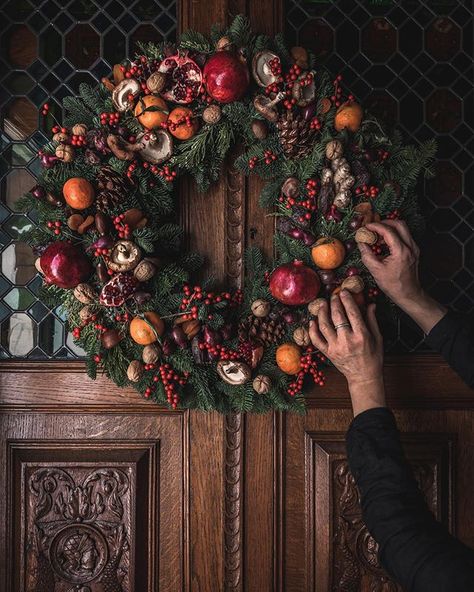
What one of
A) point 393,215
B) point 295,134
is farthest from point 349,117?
point 393,215

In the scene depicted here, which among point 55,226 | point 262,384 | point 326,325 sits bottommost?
point 262,384

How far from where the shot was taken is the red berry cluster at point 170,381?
114 centimetres

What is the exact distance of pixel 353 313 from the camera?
104cm

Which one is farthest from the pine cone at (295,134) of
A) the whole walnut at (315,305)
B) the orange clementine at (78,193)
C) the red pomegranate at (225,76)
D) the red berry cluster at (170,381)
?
the red berry cluster at (170,381)

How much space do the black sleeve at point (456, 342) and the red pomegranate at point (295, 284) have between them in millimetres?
277

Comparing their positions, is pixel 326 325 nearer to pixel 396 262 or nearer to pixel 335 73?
pixel 396 262

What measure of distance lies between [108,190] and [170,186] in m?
0.15

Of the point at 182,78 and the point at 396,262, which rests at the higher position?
the point at 182,78

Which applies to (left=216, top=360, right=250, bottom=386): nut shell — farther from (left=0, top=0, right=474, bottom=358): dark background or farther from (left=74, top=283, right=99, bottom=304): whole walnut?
(left=0, top=0, right=474, bottom=358): dark background

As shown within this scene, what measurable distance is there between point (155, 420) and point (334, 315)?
1.89ft

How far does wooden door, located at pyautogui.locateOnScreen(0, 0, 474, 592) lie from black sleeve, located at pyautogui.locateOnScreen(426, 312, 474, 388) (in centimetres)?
24

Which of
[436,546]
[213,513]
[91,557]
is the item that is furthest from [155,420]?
[436,546]

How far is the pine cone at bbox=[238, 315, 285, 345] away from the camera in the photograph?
1.17m

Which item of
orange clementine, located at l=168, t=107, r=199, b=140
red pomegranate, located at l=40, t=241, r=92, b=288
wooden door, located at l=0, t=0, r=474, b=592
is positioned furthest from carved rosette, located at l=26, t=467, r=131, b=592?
orange clementine, located at l=168, t=107, r=199, b=140
